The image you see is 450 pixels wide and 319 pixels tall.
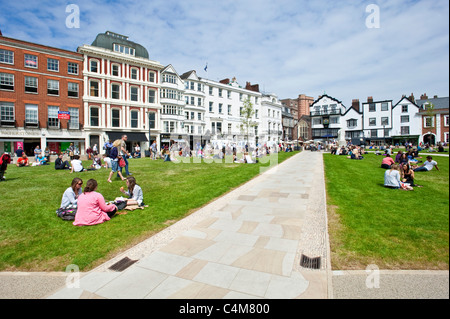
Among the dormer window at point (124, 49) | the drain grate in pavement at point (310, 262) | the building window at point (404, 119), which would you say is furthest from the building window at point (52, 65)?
the building window at point (404, 119)

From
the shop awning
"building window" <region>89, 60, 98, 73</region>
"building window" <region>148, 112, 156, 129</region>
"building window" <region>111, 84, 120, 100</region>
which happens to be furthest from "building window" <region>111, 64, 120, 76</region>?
the shop awning

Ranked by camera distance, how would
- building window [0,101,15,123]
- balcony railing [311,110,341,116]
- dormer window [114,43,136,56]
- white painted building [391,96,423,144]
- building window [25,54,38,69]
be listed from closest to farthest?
1. building window [0,101,15,123]
2. building window [25,54,38,69]
3. dormer window [114,43,136,56]
4. white painted building [391,96,423,144]
5. balcony railing [311,110,341,116]

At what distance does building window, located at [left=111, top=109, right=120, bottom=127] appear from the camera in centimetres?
3544

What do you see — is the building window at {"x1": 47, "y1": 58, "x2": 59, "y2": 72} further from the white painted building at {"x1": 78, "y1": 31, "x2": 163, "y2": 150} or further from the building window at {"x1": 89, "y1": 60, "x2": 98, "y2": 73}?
the building window at {"x1": 89, "y1": 60, "x2": 98, "y2": 73}

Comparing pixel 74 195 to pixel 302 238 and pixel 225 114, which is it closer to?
pixel 302 238

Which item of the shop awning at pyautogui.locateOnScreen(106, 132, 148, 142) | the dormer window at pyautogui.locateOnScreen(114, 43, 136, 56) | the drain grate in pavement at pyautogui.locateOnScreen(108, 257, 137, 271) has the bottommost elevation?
the drain grate in pavement at pyautogui.locateOnScreen(108, 257, 137, 271)

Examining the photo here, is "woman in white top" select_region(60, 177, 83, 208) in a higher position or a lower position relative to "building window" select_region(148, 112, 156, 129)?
lower

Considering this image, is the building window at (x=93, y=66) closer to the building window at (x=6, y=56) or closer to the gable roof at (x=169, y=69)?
the building window at (x=6, y=56)

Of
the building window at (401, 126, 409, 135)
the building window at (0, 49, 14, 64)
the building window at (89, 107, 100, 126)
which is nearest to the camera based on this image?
the building window at (0, 49, 14, 64)

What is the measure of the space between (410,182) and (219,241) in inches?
341

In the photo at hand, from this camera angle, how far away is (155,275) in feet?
12.5

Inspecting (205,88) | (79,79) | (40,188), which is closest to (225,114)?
(205,88)

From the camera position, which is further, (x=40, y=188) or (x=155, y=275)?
(x=40, y=188)

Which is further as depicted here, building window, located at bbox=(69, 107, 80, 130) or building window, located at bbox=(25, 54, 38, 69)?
building window, located at bbox=(69, 107, 80, 130)
